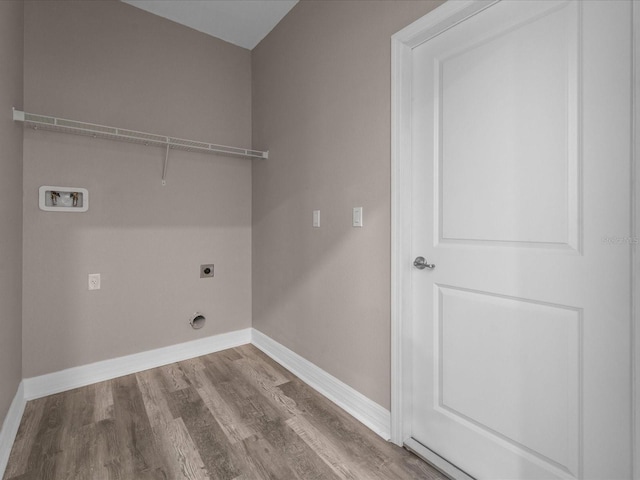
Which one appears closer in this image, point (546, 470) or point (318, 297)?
point (546, 470)

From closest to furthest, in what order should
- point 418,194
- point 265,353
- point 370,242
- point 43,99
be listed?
point 418,194 → point 370,242 → point 43,99 → point 265,353

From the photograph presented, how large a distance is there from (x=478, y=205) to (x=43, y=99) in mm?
2550

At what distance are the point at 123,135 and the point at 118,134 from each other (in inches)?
1.5

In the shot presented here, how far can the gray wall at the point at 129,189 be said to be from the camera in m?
2.02

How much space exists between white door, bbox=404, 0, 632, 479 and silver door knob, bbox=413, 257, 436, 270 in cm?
3

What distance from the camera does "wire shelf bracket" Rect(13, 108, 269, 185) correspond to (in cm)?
184

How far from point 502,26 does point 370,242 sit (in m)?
1.04

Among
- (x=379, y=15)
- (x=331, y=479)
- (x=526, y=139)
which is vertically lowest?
(x=331, y=479)

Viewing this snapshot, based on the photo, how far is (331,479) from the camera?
1.37 metres

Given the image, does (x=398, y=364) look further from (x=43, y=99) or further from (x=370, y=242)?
(x=43, y=99)

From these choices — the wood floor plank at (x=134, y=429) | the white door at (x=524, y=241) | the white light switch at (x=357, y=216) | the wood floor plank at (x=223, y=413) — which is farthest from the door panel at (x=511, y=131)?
the wood floor plank at (x=134, y=429)

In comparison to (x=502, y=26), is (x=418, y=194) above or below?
A: below

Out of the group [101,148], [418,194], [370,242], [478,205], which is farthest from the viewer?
[101,148]

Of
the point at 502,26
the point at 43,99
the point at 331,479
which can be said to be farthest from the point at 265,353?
the point at 502,26
